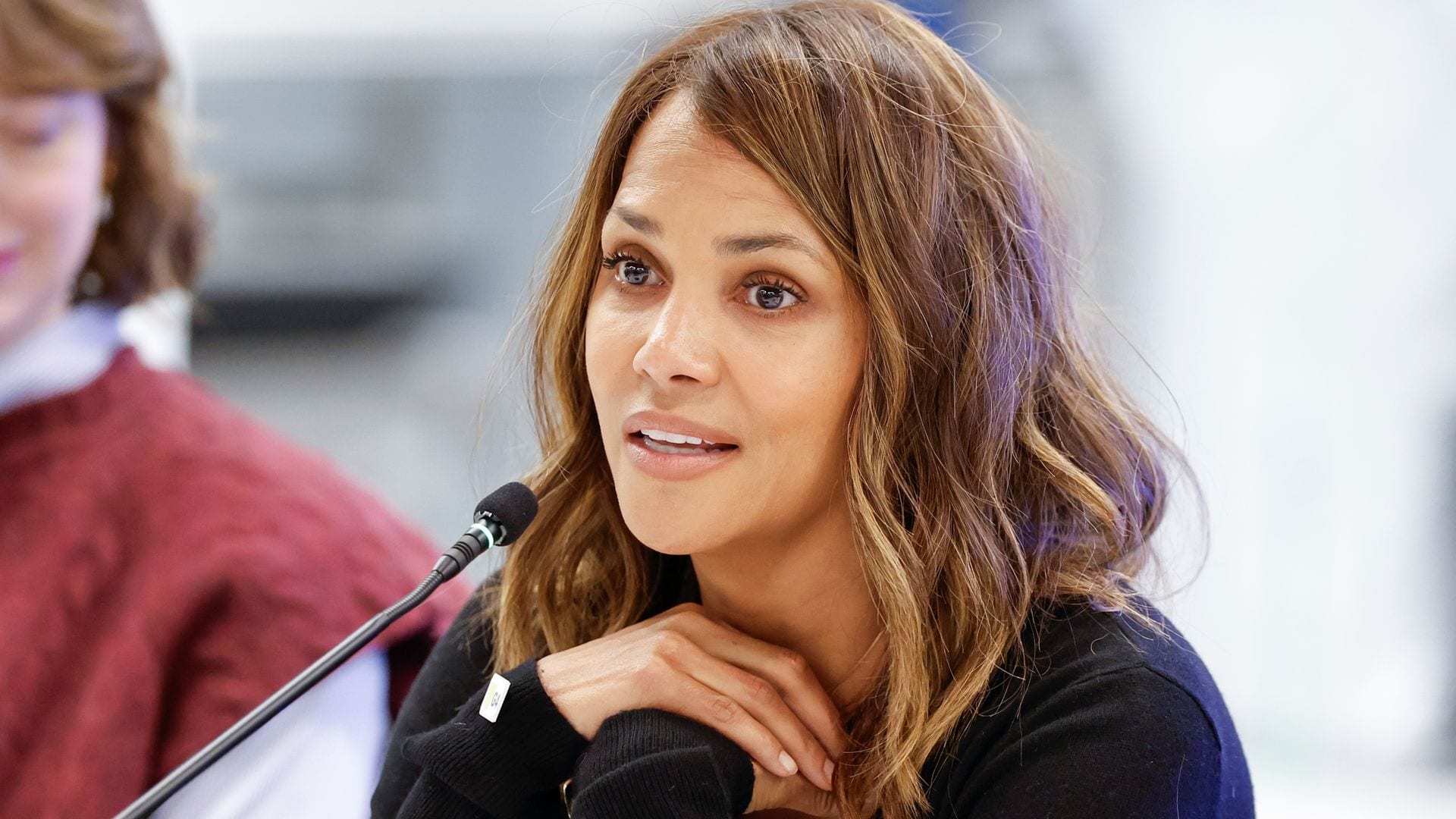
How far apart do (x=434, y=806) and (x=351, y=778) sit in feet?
1.20

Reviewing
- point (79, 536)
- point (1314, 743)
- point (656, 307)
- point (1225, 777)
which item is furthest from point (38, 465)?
point (1314, 743)

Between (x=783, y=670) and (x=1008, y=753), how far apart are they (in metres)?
0.22

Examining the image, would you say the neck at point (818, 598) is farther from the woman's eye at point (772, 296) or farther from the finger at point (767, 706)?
the woman's eye at point (772, 296)

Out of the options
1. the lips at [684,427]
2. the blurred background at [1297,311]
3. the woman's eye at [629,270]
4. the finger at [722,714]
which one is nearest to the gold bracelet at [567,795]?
the finger at [722,714]

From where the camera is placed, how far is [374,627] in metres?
1.05

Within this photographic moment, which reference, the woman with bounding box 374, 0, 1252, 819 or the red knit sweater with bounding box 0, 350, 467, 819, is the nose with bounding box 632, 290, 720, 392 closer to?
the woman with bounding box 374, 0, 1252, 819

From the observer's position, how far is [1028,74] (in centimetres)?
304

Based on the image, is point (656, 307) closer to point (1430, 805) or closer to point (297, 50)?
point (1430, 805)

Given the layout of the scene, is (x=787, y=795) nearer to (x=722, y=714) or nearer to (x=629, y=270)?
(x=722, y=714)

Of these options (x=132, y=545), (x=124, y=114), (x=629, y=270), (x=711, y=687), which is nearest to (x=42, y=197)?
(x=124, y=114)

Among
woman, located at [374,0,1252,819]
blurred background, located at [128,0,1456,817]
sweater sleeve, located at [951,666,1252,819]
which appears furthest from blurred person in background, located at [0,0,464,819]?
blurred background, located at [128,0,1456,817]

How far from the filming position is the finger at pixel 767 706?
120cm

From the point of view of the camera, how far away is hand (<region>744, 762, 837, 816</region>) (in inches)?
47.8

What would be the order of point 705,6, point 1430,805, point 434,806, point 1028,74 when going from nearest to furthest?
point 434,806
point 705,6
point 1430,805
point 1028,74
